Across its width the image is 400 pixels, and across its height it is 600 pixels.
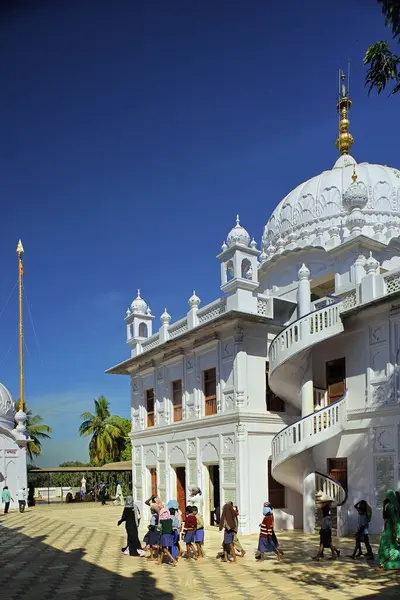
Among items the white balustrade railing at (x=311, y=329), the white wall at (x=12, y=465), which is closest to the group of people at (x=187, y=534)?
the white balustrade railing at (x=311, y=329)

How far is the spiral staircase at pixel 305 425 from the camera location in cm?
1655

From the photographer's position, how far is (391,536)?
37.0 feet

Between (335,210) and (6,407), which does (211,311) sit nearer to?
(335,210)

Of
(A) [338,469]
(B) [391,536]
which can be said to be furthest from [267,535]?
(A) [338,469]

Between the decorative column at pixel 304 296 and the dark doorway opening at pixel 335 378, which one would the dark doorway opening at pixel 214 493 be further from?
the decorative column at pixel 304 296

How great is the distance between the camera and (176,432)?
22000 millimetres

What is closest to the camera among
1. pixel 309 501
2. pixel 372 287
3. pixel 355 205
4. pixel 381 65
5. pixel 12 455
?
pixel 381 65

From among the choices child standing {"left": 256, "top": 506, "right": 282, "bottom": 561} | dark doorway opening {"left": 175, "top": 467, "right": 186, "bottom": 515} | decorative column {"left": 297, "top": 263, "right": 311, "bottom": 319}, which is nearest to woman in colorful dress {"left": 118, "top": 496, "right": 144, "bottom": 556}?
child standing {"left": 256, "top": 506, "right": 282, "bottom": 561}

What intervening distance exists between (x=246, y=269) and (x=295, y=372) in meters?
3.49

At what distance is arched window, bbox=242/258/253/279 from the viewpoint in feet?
62.1

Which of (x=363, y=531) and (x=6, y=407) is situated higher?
(x=6, y=407)

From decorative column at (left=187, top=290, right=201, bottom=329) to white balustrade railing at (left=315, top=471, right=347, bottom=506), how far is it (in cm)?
642

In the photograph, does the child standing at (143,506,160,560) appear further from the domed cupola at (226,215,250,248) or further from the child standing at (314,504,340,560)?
the domed cupola at (226,215,250,248)

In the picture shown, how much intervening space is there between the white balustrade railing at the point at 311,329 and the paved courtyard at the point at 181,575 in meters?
4.99
